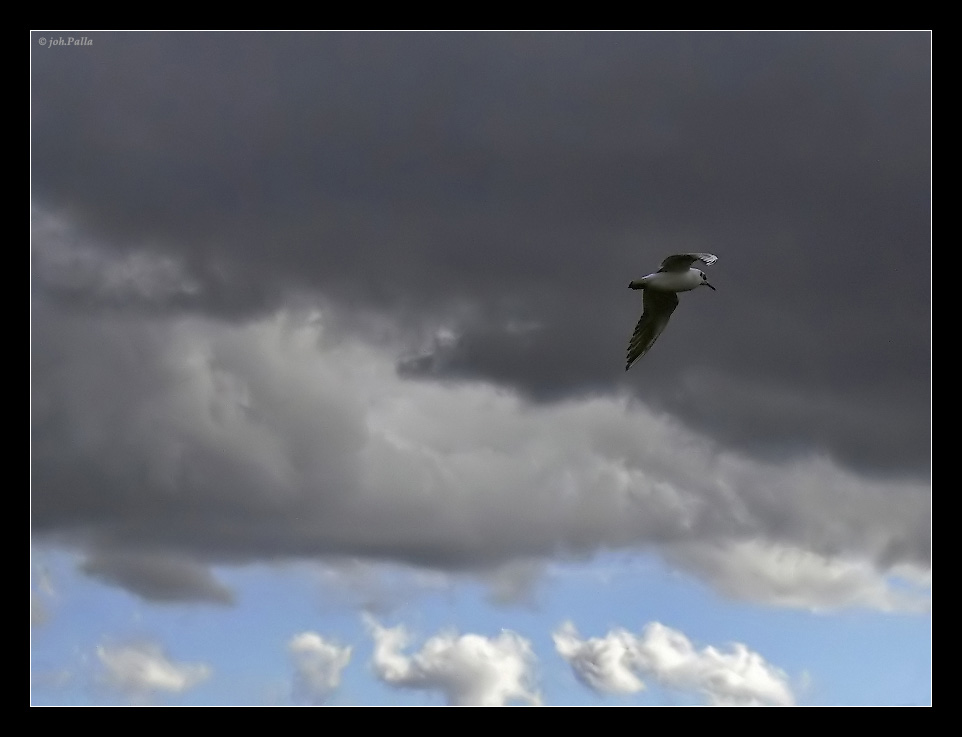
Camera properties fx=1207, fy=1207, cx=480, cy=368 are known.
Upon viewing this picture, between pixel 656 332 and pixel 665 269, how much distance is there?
5926 mm

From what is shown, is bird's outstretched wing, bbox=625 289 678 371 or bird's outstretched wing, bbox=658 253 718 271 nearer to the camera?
bird's outstretched wing, bbox=658 253 718 271

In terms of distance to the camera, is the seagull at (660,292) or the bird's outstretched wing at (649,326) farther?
the bird's outstretched wing at (649,326)

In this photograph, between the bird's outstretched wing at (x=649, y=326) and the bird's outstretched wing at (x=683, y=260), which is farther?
the bird's outstretched wing at (x=649, y=326)

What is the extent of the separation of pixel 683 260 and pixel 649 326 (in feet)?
25.2

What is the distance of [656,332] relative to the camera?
270 feet

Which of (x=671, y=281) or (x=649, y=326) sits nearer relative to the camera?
(x=671, y=281)

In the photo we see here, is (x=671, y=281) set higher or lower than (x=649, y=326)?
higher

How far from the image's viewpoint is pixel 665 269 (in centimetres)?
7775

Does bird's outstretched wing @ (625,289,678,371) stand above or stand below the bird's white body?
below

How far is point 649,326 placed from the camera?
8200 cm

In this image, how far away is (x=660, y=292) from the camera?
264 ft

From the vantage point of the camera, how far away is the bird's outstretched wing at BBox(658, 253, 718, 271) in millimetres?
71250

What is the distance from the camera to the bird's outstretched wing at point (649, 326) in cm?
8144

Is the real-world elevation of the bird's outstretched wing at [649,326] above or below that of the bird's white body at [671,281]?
below
